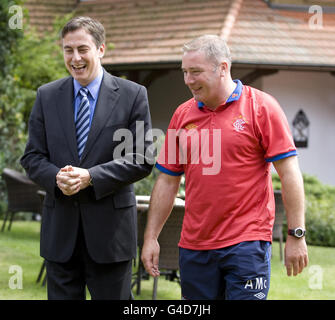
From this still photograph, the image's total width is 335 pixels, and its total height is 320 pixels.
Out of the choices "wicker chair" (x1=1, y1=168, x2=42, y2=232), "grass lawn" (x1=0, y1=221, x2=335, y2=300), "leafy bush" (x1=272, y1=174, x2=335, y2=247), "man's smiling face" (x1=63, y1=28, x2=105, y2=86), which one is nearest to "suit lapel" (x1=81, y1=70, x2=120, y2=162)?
"man's smiling face" (x1=63, y1=28, x2=105, y2=86)

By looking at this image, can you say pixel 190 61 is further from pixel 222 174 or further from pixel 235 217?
pixel 235 217

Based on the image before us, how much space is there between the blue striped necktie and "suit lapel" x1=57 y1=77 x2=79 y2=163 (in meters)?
0.04

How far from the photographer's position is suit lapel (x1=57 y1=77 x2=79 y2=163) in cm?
367

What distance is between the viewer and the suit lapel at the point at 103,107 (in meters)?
3.66

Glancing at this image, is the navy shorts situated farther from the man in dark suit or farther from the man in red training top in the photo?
the man in dark suit

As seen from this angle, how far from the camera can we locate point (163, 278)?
7996 millimetres

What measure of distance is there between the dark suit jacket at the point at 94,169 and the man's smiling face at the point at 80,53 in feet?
0.45

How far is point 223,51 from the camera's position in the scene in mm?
3531

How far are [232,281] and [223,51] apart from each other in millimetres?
1188

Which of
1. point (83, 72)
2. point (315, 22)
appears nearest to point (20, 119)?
point (315, 22)

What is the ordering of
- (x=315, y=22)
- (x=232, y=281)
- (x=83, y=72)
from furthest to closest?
(x=315, y=22) < (x=83, y=72) < (x=232, y=281)

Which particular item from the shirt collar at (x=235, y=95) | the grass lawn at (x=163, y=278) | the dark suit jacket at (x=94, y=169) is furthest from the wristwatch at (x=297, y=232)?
the grass lawn at (x=163, y=278)

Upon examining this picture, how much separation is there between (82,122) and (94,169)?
310mm

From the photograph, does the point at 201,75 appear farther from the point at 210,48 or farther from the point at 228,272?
the point at 228,272
